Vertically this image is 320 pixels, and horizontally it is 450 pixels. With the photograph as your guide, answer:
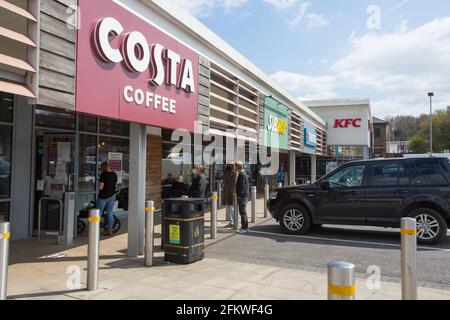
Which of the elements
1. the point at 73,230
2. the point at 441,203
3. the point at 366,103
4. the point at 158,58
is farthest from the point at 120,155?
the point at 366,103

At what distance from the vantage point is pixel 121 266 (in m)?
6.34

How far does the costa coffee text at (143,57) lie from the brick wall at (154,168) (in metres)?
4.13

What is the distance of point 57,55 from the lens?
5.31 m

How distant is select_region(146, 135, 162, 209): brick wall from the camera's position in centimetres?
1249

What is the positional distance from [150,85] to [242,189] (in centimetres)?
377

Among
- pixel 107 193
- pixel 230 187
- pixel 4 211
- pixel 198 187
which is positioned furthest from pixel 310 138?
pixel 4 211

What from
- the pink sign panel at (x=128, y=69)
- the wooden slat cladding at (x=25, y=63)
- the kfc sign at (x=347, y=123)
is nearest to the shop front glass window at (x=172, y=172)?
the pink sign panel at (x=128, y=69)

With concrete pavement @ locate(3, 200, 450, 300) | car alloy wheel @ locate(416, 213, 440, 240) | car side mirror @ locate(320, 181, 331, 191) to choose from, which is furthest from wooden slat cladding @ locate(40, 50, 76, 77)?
car alloy wheel @ locate(416, 213, 440, 240)

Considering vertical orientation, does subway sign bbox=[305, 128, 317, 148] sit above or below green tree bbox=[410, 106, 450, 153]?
below

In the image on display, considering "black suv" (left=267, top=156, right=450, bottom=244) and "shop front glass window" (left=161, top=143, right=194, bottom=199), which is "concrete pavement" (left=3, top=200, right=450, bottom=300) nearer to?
"black suv" (left=267, top=156, right=450, bottom=244)

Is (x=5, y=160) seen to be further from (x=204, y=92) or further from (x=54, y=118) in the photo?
(x=204, y=92)

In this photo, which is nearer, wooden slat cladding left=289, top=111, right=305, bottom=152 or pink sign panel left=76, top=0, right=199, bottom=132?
pink sign panel left=76, top=0, right=199, bottom=132

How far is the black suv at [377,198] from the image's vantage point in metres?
8.13

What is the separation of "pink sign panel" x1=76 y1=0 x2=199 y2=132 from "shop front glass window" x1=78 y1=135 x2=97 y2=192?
299 cm
